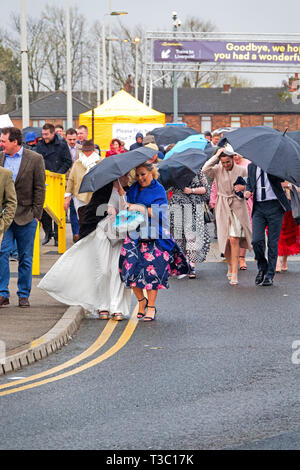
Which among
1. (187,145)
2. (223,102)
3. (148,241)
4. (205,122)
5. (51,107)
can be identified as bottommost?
(205,122)

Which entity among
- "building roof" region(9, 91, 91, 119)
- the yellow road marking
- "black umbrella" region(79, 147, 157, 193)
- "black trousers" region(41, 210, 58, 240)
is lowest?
"building roof" region(9, 91, 91, 119)

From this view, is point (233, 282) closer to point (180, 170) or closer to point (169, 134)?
point (180, 170)

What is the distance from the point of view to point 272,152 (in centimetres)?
1254

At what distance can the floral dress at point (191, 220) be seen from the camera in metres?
14.5

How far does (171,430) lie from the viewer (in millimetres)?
5895

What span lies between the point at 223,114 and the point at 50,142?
8129 centimetres

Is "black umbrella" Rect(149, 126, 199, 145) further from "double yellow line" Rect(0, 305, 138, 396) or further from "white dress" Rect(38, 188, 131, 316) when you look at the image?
"double yellow line" Rect(0, 305, 138, 396)

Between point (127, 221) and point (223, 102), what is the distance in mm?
89997

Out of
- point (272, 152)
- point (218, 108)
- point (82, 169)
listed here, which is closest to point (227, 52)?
point (82, 169)

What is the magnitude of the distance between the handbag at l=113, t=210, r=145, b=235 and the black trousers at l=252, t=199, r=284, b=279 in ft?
11.6

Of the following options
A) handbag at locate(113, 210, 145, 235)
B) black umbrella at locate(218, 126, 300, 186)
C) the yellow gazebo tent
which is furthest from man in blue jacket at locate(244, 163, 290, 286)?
the yellow gazebo tent

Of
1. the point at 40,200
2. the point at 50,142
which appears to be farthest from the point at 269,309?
the point at 50,142

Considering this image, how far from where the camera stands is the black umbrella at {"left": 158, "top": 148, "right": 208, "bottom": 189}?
14.1 metres

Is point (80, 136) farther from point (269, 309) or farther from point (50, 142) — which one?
point (269, 309)
